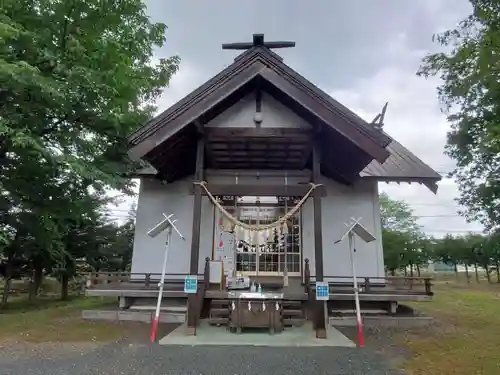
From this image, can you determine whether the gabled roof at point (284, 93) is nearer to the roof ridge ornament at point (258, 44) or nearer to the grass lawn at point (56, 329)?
the roof ridge ornament at point (258, 44)

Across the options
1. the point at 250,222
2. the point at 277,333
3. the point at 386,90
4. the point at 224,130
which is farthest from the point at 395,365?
the point at 386,90

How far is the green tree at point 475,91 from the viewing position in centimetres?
566

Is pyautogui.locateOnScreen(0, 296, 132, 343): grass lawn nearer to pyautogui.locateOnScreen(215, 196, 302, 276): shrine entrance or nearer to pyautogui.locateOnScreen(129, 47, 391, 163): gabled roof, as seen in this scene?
pyautogui.locateOnScreen(129, 47, 391, 163): gabled roof

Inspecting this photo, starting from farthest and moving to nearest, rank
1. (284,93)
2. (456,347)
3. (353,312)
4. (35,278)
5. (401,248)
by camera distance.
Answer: (401,248), (35,278), (353,312), (284,93), (456,347)

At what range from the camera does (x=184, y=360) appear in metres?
4.67

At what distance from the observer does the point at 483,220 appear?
48.6 ft

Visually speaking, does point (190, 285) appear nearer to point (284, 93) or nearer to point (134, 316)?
point (134, 316)

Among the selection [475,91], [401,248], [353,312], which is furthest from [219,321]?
[401,248]

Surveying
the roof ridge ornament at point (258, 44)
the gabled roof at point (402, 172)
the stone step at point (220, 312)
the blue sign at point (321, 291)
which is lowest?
the stone step at point (220, 312)

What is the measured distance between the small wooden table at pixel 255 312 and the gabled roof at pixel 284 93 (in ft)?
10.6

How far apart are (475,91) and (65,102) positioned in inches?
366

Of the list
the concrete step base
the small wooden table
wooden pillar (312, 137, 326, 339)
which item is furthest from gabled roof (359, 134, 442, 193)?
the concrete step base

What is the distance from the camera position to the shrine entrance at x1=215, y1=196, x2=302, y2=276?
9383 mm

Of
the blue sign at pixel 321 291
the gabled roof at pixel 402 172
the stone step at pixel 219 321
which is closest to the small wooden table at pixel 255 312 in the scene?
the stone step at pixel 219 321
